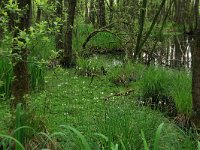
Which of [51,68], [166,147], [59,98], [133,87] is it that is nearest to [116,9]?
[51,68]

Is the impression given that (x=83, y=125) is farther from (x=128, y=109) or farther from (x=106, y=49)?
(x=106, y=49)

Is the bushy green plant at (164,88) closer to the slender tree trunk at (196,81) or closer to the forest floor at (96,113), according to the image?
the forest floor at (96,113)

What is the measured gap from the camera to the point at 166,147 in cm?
375

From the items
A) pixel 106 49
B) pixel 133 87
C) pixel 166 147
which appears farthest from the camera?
pixel 106 49

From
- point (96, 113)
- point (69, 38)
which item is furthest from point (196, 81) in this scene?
point (69, 38)

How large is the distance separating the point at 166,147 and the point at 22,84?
6.11 feet

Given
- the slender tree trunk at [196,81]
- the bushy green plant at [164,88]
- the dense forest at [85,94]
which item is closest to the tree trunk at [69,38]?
the dense forest at [85,94]

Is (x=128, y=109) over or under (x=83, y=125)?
over

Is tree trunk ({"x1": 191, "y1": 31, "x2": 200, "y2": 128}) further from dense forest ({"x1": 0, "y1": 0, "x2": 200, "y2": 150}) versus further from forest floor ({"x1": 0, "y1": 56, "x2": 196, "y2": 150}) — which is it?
forest floor ({"x1": 0, "y1": 56, "x2": 196, "y2": 150})

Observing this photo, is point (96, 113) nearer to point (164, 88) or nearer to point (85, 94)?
point (85, 94)

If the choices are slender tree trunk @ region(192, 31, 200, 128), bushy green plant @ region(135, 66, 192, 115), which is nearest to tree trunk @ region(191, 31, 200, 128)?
slender tree trunk @ region(192, 31, 200, 128)

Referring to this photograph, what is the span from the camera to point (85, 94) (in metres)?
6.87

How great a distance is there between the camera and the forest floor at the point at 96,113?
370 centimetres

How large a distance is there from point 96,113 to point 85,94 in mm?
1281
